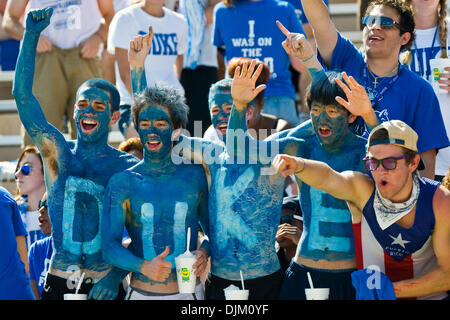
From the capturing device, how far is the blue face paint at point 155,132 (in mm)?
4312

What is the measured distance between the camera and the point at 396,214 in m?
3.96

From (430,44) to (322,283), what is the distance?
2.31 metres

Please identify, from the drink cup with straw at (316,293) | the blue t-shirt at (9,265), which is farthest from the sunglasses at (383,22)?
the blue t-shirt at (9,265)

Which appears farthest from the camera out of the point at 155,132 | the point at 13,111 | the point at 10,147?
the point at 13,111

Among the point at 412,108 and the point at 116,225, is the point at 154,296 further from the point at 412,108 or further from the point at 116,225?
the point at 412,108

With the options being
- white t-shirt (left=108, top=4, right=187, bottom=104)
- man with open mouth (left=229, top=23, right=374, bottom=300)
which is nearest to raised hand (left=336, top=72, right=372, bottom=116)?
man with open mouth (left=229, top=23, right=374, bottom=300)

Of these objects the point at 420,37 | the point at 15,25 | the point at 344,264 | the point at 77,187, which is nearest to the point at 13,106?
the point at 15,25

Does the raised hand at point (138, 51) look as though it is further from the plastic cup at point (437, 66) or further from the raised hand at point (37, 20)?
the plastic cup at point (437, 66)

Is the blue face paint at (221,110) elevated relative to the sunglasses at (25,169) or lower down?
elevated

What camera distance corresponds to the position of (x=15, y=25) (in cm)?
689

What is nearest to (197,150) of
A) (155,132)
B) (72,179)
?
(155,132)

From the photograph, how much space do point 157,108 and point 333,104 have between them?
101 cm

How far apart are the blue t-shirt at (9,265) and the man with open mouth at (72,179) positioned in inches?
8.1
